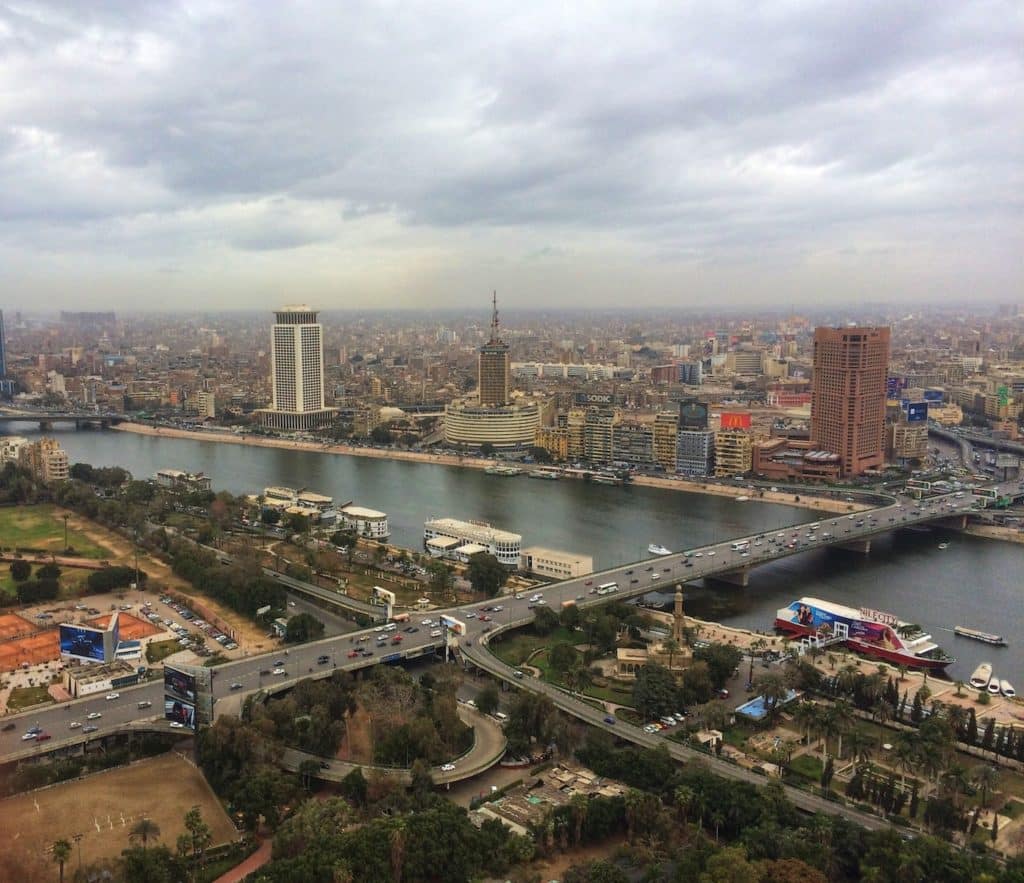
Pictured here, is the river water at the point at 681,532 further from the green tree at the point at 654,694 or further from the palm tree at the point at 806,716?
the green tree at the point at 654,694

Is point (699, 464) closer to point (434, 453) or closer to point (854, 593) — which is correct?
point (434, 453)

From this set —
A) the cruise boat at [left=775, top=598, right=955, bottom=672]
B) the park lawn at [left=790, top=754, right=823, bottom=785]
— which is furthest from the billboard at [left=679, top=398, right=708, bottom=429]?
the park lawn at [left=790, top=754, right=823, bottom=785]

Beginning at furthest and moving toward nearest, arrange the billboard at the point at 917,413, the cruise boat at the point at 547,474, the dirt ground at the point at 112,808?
the billboard at the point at 917,413, the cruise boat at the point at 547,474, the dirt ground at the point at 112,808

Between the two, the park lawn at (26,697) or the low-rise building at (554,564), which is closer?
the park lawn at (26,697)

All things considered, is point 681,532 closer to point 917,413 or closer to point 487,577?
point 487,577

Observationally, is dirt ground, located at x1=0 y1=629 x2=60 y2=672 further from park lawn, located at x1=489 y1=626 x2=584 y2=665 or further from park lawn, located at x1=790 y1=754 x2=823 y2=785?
park lawn, located at x1=790 y1=754 x2=823 y2=785

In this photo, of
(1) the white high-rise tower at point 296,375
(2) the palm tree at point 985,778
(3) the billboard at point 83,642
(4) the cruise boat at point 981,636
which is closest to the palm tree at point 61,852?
(3) the billboard at point 83,642

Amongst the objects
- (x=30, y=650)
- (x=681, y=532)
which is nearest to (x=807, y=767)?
(x=30, y=650)
